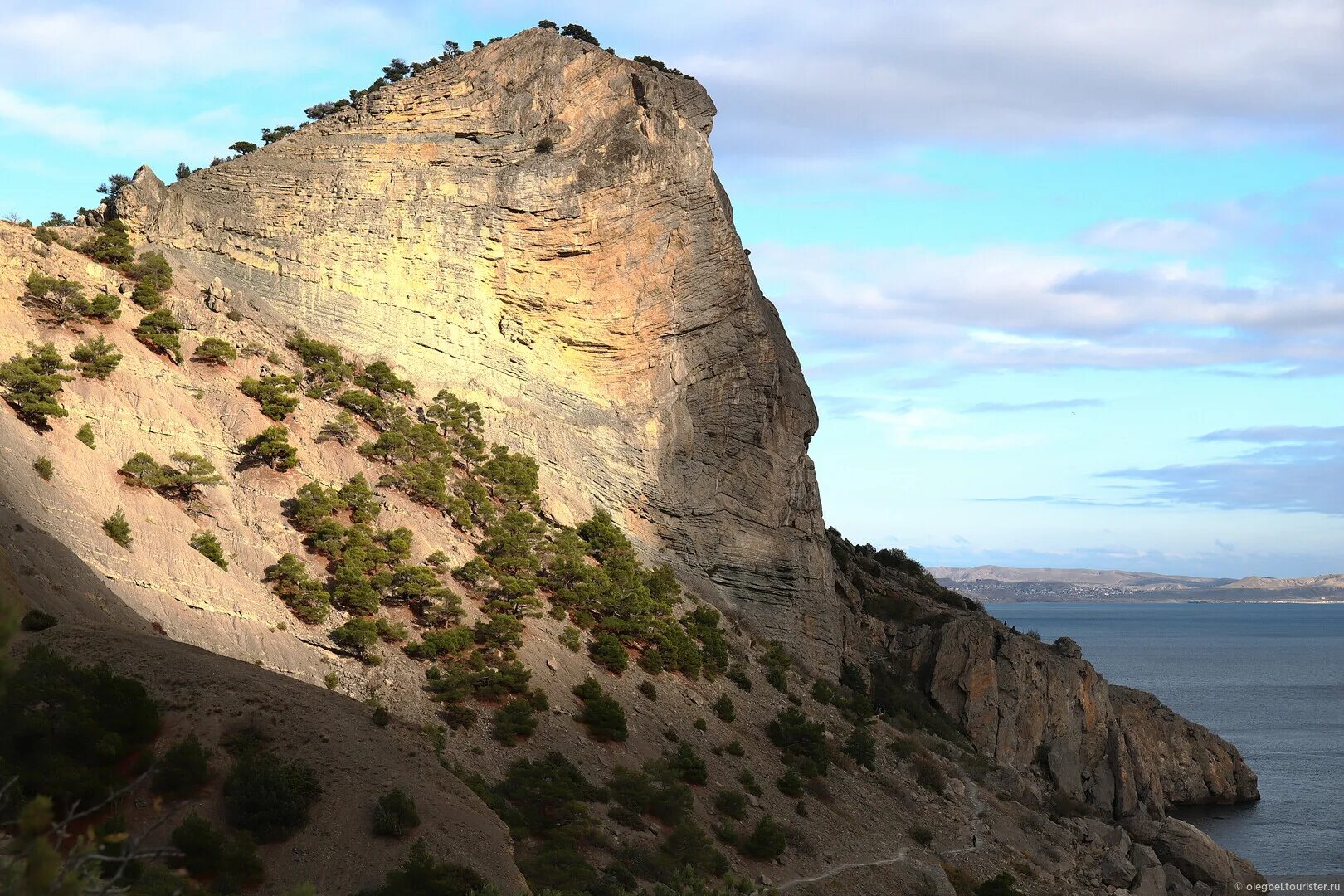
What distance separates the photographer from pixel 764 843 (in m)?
34.4

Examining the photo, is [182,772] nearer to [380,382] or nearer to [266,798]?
[266,798]

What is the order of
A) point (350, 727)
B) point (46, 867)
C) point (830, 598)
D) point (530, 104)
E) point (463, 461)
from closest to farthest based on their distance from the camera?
1. point (46, 867)
2. point (350, 727)
3. point (463, 461)
4. point (530, 104)
5. point (830, 598)

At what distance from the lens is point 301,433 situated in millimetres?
38688

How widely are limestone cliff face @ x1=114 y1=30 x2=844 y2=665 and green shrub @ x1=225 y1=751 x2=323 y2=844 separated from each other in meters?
23.6

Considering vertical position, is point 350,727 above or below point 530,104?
below

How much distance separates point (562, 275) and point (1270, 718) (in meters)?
75.3

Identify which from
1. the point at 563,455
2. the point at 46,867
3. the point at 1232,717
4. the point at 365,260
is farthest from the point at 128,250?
the point at 1232,717

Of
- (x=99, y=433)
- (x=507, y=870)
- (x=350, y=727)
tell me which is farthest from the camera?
(x=99, y=433)

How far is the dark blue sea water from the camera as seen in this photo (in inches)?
2361

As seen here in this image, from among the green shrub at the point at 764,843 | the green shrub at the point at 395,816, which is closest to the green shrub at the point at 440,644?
the green shrub at the point at 764,843

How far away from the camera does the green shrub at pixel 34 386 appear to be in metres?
31.9

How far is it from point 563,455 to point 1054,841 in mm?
21962

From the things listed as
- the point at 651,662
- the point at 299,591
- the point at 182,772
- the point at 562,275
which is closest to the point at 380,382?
the point at 562,275

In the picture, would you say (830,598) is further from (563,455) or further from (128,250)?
(128,250)
